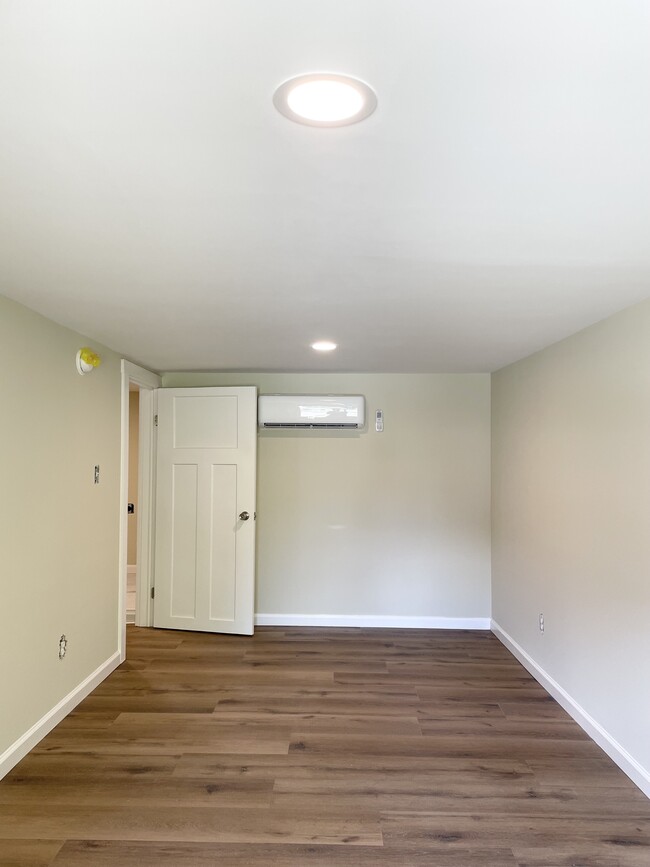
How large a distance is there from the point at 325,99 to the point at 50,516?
253cm

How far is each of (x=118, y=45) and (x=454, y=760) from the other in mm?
3022

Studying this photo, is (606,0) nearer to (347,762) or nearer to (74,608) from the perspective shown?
(347,762)

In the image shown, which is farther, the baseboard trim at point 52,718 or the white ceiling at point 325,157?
the baseboard trim at point 52,718

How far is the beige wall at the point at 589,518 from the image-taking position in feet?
8.15

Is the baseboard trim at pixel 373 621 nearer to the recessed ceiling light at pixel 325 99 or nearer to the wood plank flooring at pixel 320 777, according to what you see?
the wood plank flooring at pixel 320 777

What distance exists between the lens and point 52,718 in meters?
2.88

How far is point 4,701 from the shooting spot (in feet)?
8.09

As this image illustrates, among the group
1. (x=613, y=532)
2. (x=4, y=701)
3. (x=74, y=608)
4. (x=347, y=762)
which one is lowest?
(x=347, y=762)

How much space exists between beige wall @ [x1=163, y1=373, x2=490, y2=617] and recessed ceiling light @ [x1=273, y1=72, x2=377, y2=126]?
363 centimetres

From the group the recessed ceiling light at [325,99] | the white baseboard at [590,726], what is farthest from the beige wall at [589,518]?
the recessed ceiling light at [325,99]

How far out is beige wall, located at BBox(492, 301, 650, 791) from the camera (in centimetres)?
248

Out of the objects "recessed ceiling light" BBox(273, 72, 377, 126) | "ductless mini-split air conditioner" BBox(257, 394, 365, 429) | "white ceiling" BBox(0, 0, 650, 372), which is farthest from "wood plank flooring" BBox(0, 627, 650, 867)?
"recessed ceiling light" BBox(273, 72, 377, 126)

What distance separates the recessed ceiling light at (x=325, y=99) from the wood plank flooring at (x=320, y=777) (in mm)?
2372

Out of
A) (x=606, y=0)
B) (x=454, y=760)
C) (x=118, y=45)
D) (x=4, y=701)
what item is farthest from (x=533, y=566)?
(x=118, y=45)
